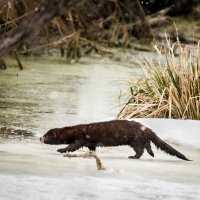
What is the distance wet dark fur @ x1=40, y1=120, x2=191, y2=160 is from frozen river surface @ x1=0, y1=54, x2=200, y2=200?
0.11 meters

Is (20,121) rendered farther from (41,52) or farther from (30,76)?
(41,52)

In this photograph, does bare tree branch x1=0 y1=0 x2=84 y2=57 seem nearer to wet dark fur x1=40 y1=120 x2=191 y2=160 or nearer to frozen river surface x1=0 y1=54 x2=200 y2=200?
frozen river surface x1=0 y1=54 x2=200 y2=200

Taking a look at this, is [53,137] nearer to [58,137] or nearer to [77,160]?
[58,137]

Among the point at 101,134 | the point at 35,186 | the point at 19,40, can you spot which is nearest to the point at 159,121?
the point at 101,134

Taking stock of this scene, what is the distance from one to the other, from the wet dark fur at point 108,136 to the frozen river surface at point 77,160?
0.11m

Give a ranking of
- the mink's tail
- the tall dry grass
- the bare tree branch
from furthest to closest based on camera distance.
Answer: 1. the tall dry grass
2. the mink's tail
3. the bare tree branch

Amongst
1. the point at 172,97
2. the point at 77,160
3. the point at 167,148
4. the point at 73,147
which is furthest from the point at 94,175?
the point at 172,97

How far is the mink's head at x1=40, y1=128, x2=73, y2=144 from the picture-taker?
5.19 meters

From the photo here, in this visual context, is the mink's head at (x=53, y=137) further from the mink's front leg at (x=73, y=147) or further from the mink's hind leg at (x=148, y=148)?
the mink's hind leg at (x=148, y=148)

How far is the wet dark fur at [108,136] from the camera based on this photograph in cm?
515

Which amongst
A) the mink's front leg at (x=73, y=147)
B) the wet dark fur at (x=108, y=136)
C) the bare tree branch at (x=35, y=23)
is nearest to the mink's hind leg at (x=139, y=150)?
the wet dark fur at (x=108, y=136)

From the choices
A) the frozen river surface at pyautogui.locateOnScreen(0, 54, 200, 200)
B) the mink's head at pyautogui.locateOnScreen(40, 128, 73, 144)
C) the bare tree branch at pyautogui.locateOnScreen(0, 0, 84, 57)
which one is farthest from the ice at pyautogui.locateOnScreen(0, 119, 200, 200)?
the bare tree branch at pyautogui.locateOnScreen(0, 0, 84, 57)

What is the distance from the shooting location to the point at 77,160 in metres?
4.98

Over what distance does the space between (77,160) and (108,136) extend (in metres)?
0.33
